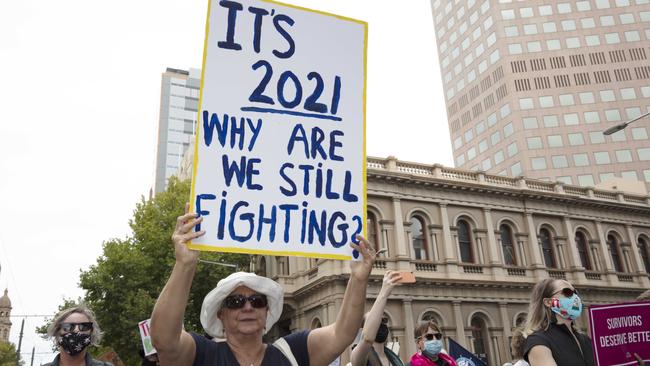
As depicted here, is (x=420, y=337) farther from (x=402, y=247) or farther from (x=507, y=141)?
(x=507, y=141)

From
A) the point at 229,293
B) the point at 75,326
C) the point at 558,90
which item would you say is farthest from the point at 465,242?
the point at 558,90

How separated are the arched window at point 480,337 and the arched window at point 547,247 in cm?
580

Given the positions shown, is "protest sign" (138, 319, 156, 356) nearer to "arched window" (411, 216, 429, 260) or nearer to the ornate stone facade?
the ornate stone facade

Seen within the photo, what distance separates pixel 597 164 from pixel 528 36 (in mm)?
16847

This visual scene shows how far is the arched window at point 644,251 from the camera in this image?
3049 cm

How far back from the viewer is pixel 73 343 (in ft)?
13.6

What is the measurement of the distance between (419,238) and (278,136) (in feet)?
73.1

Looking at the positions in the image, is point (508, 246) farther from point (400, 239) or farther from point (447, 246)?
point (400, 239)

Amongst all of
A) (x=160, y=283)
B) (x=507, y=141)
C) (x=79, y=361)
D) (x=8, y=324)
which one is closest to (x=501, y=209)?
(x=160, y=283)

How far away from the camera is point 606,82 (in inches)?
2239

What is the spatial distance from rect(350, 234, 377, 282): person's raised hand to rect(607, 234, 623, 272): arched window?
30808 millimetres

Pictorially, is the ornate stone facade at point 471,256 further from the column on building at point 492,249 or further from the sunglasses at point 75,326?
the sunglasses at point 75,326

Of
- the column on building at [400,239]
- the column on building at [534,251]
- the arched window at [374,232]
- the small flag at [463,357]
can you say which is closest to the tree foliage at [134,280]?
the arched window at [374,232]

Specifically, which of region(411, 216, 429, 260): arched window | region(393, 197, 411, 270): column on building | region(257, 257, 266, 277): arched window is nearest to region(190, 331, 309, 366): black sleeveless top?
region(393, 197, 411, 270): column on building
